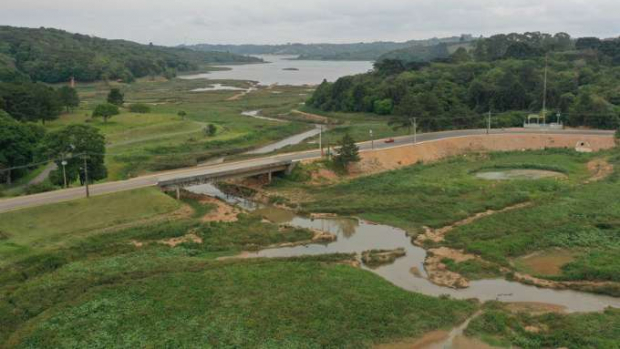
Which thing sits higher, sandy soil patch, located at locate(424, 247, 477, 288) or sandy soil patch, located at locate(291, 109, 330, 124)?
sandy soil patch, located at locate(291, 109, 330, 124)

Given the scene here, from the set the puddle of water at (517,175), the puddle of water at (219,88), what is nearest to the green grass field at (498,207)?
the puddle of water at (517,175)

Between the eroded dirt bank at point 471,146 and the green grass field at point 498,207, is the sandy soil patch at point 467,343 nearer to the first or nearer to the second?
the green grass field at point 498,207

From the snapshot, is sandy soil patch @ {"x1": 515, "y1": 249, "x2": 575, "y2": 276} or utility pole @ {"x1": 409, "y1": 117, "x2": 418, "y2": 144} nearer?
sandy soil patch @ {"x1": 515, "y1": 249, "x2": 575, "y2": 276}

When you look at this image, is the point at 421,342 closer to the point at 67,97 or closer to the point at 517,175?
the point at 517,175

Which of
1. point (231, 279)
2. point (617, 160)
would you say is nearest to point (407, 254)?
point (231, 279)

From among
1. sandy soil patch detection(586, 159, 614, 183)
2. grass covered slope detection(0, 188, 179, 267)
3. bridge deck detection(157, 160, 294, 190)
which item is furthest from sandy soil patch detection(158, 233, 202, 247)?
sandy soil patch detection(586, 159, 614, 183)

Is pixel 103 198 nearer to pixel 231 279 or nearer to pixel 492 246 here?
pixel 231 279

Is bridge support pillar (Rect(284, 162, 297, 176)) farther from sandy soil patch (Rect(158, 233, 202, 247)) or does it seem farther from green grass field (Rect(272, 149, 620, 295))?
sandy soil patch (Rect(158, 233, 202, 247))
